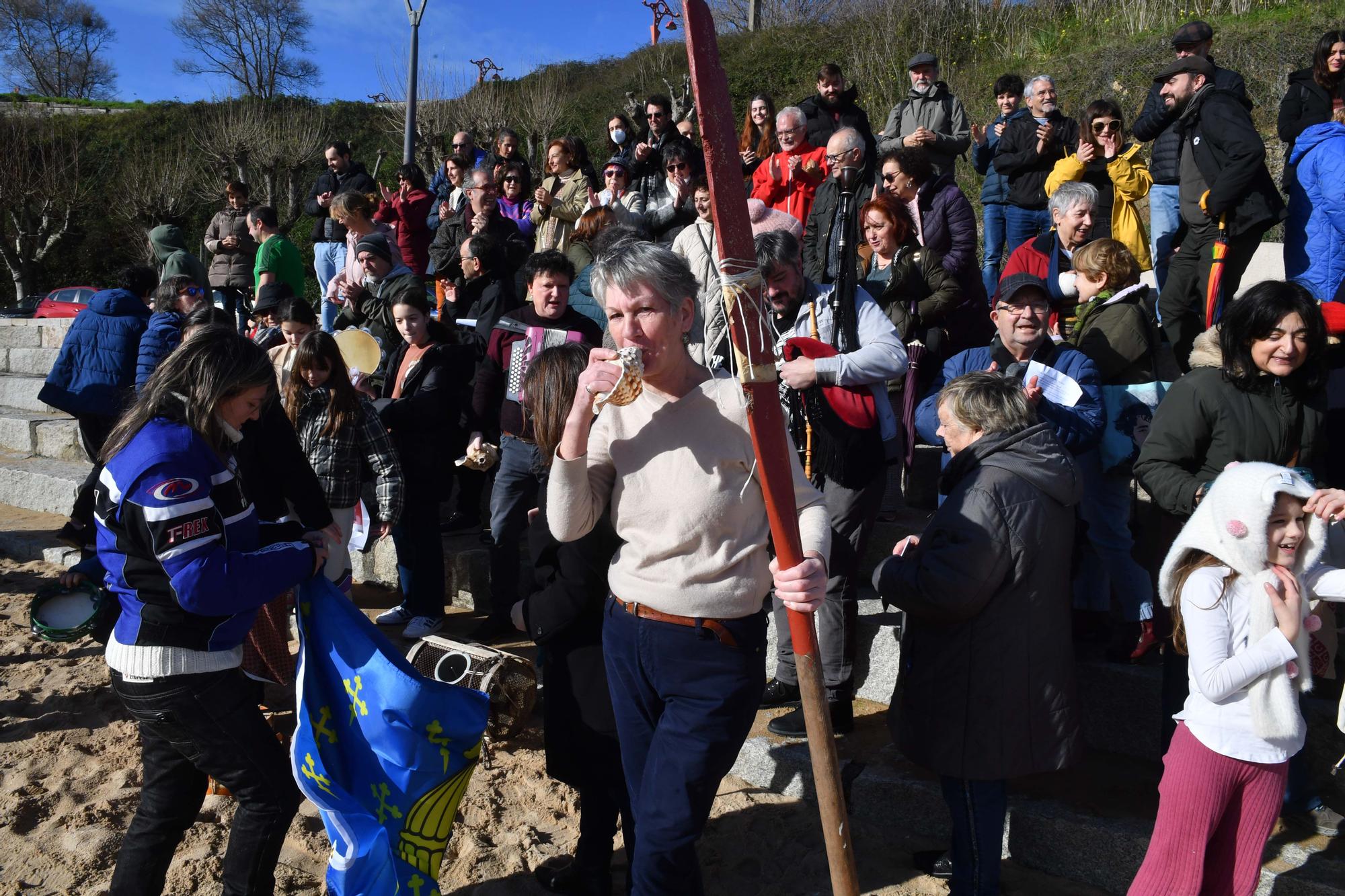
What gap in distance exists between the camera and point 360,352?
596cm

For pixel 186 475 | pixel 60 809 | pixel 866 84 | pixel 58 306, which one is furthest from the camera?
pixel 58 306

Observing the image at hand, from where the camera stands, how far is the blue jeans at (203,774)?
261 cm

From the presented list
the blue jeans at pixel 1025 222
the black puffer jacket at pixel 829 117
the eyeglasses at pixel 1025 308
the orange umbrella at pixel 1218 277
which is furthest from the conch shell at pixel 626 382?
the black puffer jacket at pixel 829 117

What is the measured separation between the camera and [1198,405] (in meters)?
3.33

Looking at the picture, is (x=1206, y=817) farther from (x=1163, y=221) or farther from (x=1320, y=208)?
(x=1163, y=221)

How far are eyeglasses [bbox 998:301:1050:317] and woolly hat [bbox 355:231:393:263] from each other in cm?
432

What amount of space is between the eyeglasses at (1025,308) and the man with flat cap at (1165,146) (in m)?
2.16

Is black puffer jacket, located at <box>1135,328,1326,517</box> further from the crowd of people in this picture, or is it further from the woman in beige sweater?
the woman in beige sweater

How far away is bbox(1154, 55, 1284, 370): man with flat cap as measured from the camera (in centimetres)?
492

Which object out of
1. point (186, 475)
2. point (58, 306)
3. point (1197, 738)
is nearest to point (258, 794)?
point (186, 475)

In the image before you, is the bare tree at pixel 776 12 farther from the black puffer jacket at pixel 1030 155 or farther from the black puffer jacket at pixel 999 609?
the black puffer jacket at pixel 999 609

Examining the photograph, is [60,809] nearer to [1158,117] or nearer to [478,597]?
[478,597]

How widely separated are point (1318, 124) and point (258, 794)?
5.64 m

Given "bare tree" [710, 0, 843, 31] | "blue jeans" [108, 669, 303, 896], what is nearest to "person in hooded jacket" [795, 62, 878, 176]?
"blue jeans" [108, 669, 303, 896]
